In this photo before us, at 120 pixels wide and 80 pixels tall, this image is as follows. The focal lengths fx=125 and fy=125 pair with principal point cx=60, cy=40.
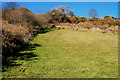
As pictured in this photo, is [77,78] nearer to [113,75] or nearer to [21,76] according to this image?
[113,75]

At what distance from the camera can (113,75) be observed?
247 inches

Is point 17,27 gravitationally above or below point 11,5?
below

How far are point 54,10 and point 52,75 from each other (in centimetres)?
2613

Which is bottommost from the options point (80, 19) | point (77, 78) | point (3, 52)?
point (77, 78)

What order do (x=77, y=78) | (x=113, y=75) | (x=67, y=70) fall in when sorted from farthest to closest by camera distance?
(x=67, y=70)
(x=113, y=75)
(x=77, y=78)

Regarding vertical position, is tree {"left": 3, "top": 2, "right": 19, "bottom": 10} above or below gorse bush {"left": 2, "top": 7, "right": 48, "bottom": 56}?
above

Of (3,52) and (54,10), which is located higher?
(54,10)

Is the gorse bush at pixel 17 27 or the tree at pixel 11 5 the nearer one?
the gorse bush at pixel 17 27

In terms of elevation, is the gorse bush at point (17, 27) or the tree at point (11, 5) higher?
the tree at point (11, 5)

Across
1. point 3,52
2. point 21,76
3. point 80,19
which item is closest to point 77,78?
point 21,76

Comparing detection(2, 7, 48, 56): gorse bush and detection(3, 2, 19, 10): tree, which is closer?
detection(2, 7, 48, 56): gorse bush

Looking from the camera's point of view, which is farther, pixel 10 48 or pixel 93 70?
pixel 10 48

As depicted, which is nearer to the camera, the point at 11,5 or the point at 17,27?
the point at 17,27

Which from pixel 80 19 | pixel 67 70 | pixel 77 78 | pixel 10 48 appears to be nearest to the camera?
pixel 77 78
